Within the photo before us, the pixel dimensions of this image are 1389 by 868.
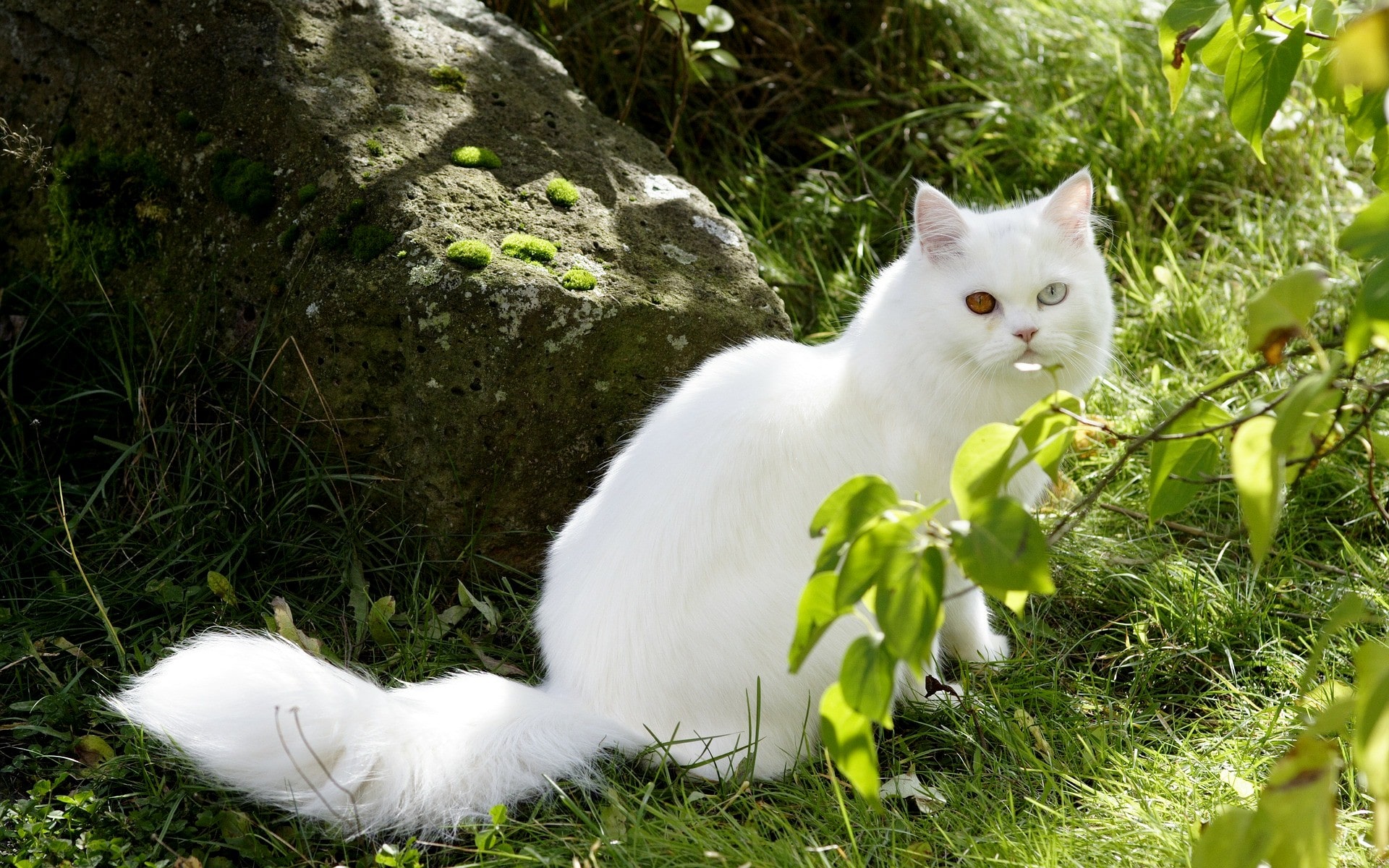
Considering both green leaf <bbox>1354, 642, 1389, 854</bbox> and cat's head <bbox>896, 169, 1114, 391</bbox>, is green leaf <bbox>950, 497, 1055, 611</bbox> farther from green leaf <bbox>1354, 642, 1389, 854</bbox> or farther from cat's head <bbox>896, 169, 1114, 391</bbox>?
cat's head <bbox>896, 169, 1114, 391</bbox>

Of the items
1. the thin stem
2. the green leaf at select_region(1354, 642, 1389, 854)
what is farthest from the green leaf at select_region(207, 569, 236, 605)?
the green leaf at select_region(1354, 642, 1389, 854)

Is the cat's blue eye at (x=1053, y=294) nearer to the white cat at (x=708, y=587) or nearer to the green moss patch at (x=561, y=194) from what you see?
the white cat at (x=708, y=587)

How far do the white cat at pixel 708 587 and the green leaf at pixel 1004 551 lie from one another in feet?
4.40

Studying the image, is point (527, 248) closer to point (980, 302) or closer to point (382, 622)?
point (382, 622)

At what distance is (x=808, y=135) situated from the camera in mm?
4895

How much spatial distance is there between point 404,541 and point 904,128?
115 inches

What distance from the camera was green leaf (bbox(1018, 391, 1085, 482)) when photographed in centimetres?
111

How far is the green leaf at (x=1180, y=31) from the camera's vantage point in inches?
61.2

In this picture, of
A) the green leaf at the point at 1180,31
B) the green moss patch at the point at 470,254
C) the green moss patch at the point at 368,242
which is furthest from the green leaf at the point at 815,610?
the green moss patch at the point at 368,242

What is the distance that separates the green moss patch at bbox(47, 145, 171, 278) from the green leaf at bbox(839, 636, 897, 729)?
2928 mm

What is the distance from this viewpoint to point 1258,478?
3.23ft

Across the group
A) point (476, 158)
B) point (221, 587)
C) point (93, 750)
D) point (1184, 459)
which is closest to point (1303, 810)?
point (1184, 459)

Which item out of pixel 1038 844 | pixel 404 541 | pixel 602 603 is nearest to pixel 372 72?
pixel 404 541

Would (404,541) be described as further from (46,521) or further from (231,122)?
(231,122)
